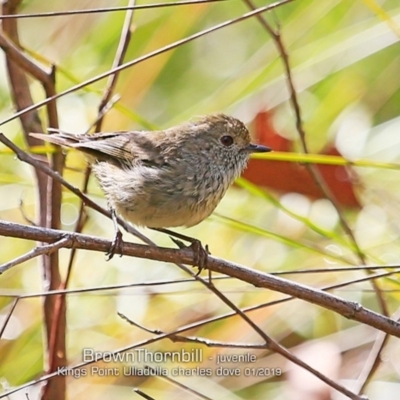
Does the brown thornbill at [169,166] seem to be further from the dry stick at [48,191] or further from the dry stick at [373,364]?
the dry stick at [373,364]

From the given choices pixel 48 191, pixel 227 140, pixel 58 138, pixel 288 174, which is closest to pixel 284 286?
pixel 48 191

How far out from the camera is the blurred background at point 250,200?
13.1ft

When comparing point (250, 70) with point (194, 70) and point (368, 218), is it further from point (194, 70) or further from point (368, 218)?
point (368, 218)

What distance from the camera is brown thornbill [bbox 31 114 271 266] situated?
3.19m

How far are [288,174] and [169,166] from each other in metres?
1.26

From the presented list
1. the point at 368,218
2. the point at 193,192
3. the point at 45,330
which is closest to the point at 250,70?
the point at 368,218

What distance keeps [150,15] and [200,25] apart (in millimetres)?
425

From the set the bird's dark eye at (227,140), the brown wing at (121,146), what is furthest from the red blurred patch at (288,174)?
the brown wing at (121,146)

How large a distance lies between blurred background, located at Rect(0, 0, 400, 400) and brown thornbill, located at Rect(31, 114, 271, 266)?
0.54 feet

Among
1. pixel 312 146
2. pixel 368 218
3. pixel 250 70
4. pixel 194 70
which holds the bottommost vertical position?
pixel 368 218

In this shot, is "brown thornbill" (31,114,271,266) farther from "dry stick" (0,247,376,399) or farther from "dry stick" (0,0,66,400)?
"dry stick" (0,247,376,399)

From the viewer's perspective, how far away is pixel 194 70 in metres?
5.40

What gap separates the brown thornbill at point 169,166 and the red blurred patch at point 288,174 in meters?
0.71

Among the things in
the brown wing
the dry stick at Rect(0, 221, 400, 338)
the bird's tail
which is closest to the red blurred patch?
the brown wing
